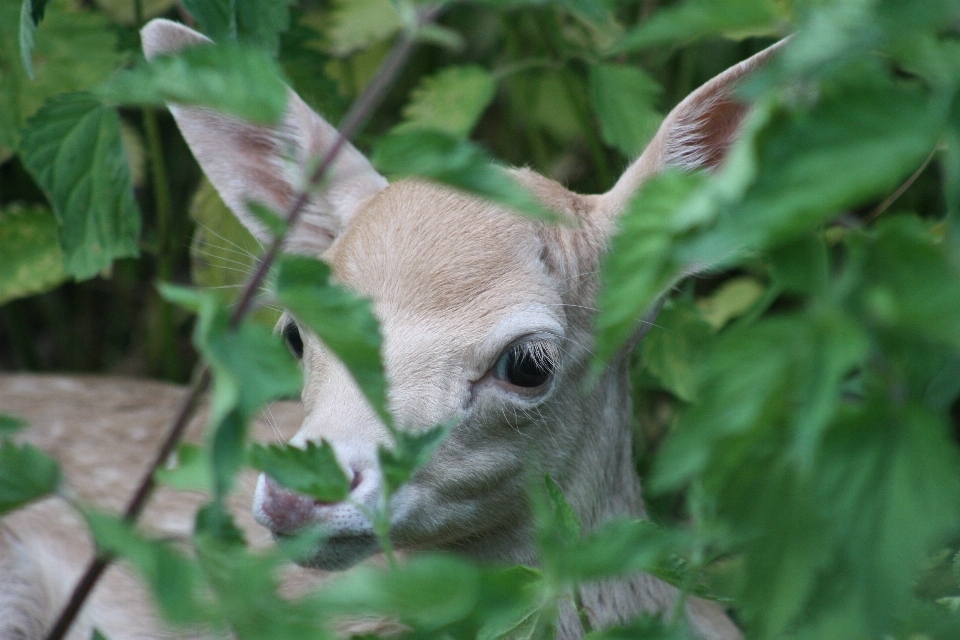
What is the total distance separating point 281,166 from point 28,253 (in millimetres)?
1038

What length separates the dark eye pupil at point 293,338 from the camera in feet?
9.48

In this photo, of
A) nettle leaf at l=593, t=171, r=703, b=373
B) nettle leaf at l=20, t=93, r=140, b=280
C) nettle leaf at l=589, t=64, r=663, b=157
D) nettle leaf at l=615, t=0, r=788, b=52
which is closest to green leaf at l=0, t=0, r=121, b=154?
nettle leaf at l=20, t=93, r=140, b=280

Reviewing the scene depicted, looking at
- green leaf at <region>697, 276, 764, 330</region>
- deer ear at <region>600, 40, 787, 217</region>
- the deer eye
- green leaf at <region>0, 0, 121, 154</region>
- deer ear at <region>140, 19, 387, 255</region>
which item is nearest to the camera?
the deer eye

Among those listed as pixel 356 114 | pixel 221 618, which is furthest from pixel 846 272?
pixel 221 618

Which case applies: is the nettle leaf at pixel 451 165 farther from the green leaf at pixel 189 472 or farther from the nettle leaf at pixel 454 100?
the nettle leaf at pixel 454 100

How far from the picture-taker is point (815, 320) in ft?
4.30

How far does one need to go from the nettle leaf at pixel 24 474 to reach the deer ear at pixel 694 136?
1835 millimetres

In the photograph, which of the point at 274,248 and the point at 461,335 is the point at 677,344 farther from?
the point at 274,248

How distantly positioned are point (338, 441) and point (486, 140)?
155 inches

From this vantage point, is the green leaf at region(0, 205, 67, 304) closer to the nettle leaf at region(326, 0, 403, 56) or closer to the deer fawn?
the deer fawn

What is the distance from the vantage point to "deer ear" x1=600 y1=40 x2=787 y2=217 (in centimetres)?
284

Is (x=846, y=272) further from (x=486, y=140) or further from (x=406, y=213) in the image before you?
(x=486, y=140)

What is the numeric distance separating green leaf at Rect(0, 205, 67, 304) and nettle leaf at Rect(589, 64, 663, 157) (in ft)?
6.14

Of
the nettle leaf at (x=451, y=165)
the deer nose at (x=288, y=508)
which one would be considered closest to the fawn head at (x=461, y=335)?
the deer nose at (x=288, y=508)
